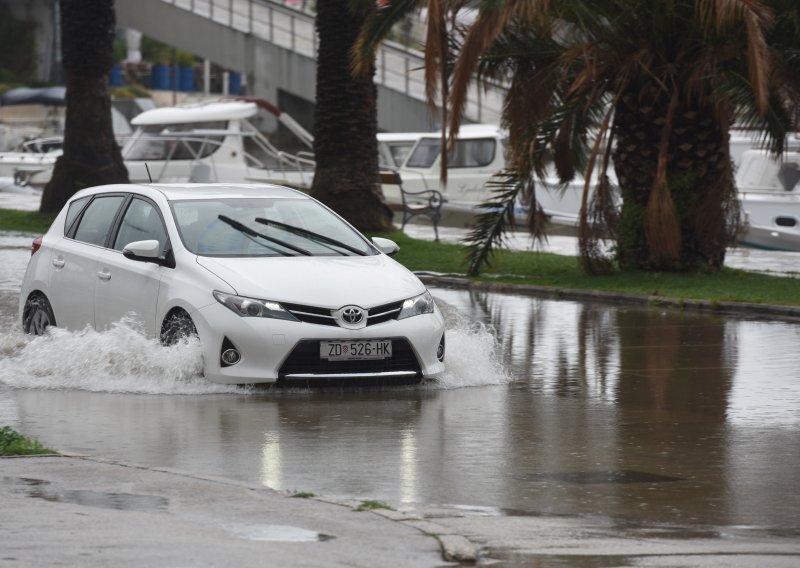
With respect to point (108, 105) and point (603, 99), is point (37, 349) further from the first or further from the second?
point (108, 105)

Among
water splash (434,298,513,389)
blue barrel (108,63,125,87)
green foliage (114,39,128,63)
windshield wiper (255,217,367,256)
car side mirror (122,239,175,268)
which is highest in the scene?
green foliage (114,39,128,63)

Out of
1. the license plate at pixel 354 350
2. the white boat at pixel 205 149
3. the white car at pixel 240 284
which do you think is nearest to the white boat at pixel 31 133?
the white boat at pixel 205 149

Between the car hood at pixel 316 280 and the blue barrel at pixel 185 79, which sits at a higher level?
the blue barrel at pixel 185 79

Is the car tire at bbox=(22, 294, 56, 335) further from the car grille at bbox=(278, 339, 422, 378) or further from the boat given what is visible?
the boat

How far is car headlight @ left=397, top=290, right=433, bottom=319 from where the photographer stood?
11797 millimetres

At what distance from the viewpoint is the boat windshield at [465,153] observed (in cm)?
3650

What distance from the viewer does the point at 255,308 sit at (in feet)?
37.4

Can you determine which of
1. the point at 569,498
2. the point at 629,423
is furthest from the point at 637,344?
the point at 569,498

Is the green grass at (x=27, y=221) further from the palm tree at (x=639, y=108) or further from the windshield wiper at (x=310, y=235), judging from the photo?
the windshield wiper at (x=310, y=235)

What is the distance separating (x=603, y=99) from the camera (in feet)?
72.9

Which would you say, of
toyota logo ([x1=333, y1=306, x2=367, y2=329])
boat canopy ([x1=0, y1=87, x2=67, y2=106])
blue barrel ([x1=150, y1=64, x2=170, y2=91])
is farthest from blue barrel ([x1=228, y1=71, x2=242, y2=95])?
toyota logo ([x1=333, y1=306, x2=367, y2=329])

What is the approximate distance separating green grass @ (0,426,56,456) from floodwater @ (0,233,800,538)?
0.43 meters

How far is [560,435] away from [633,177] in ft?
39.1

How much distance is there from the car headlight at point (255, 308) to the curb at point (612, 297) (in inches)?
299
